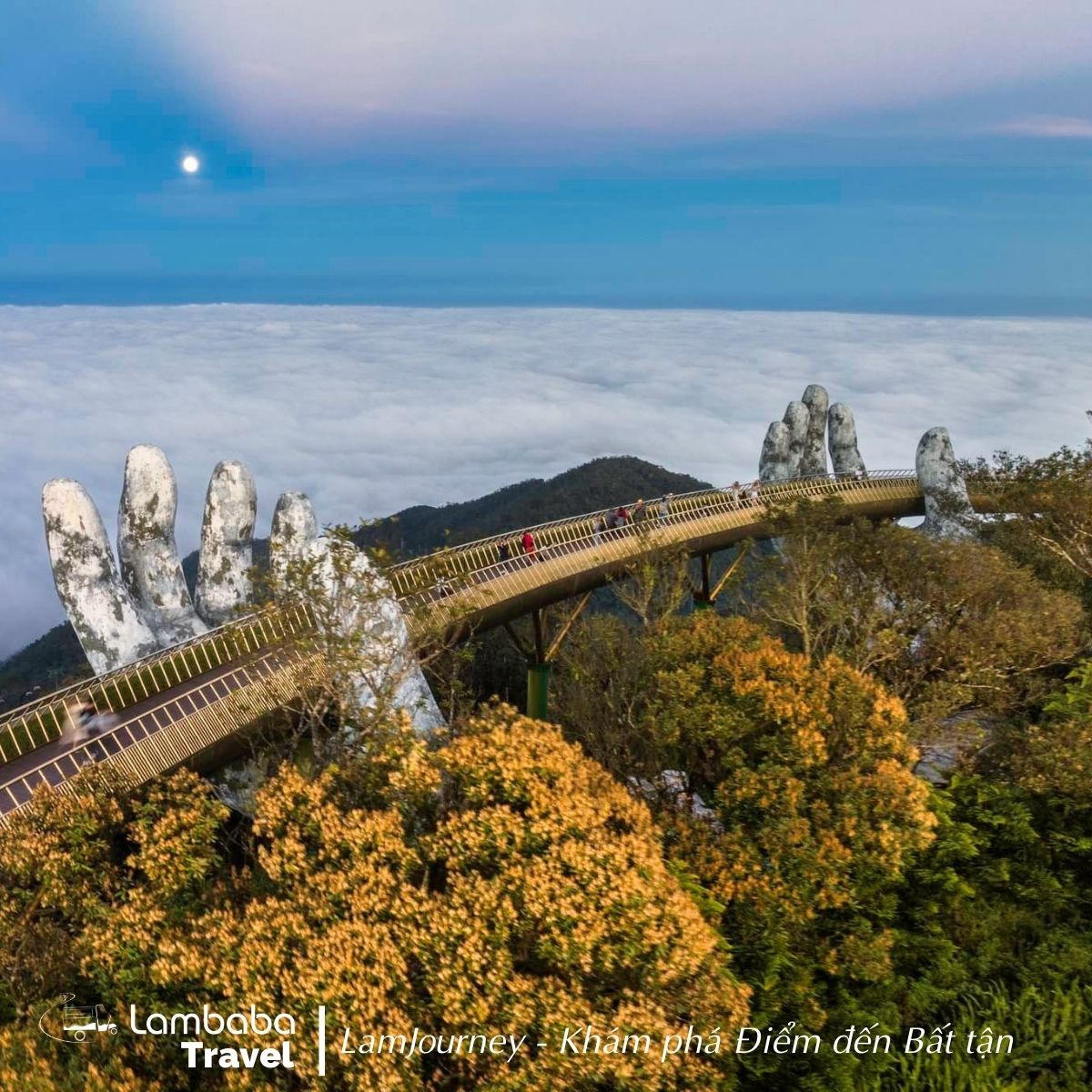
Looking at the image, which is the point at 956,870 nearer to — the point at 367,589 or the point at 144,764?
the point at 367,589

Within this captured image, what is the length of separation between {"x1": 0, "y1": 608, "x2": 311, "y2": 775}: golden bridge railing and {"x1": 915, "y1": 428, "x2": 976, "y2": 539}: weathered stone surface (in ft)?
150

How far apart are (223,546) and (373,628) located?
30.6 ft

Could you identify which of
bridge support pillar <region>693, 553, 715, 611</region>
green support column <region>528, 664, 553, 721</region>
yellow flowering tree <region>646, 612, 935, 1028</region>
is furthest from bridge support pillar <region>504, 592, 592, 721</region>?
yellow flowering tree <region>646, 612, 935, 1028</region>

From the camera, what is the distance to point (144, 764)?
21078 mm

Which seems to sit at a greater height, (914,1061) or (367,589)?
(367,589)

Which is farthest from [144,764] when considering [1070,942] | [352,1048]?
[1070,942]

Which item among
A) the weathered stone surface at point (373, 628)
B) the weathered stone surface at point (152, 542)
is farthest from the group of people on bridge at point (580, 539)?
the weathered stone surface at point (152, 542)

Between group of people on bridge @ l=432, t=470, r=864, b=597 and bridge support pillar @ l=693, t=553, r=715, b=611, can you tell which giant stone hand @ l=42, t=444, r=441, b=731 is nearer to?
group of people on bridge @ l=432, t=470, r=864, b=597

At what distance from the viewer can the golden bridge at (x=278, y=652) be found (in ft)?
72.0

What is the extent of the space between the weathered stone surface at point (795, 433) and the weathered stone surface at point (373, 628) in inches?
1591

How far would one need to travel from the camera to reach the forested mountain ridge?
11325 cm

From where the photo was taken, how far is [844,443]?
65875 mm

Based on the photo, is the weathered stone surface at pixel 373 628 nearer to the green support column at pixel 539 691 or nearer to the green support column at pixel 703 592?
the green support column at pixel 539 691

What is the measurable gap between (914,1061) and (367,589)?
1648cm
